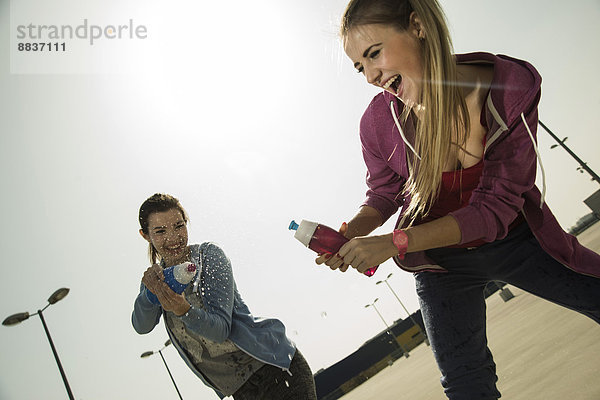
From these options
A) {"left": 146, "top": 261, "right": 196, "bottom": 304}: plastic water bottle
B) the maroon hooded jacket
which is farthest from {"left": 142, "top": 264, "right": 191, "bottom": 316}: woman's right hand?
the maroon hooded jacket

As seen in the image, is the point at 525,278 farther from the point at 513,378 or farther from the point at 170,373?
the point at 170,373

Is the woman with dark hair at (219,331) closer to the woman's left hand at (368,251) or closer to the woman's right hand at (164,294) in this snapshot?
the woman's right hand at (164,294)

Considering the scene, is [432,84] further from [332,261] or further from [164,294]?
[164,294]

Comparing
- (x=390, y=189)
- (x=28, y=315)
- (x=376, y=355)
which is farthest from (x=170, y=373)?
(x=390, y=189)

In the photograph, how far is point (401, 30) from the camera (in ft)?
6.17

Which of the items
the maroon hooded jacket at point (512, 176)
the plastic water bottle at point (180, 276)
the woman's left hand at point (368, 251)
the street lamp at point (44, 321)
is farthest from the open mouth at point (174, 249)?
the street lamp at point (44, 321)

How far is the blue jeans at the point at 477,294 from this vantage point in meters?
1.84

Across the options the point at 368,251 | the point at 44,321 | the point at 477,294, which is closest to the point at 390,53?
the point at 368,251

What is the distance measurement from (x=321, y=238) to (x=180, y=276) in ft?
3.05

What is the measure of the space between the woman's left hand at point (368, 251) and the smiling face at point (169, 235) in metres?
1.31

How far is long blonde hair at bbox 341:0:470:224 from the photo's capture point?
6.05 ft

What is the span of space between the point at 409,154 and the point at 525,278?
30.3 inches

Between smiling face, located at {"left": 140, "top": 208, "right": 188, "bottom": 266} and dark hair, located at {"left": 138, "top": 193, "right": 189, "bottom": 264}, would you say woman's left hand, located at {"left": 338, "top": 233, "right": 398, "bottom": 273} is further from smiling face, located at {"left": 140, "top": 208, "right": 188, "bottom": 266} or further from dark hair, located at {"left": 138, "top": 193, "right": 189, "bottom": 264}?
dark hair, located at {"left": 138, "top": 193, "right": 189, "bottom": 264}

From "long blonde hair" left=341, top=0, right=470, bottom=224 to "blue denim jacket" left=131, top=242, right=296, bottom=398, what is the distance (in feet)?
3.67
